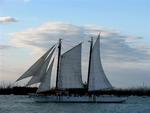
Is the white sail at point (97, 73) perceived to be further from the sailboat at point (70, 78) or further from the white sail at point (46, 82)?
the white sail at point (46, 82)

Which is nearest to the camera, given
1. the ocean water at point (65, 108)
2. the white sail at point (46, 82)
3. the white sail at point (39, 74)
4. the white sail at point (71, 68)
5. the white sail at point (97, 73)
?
the ocean water at point (65, 108)

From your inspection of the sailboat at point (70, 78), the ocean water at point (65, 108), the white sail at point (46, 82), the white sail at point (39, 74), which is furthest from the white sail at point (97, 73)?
the white sail at point (39, 74)

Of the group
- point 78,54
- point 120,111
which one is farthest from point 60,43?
point 120,111

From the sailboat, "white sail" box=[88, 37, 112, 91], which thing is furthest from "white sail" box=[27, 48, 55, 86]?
"white sail" box=[88, 37, 112, 91]

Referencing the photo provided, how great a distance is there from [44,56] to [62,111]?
18.0 metres

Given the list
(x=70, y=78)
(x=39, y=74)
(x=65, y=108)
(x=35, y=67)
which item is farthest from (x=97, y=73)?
(x=65, y=108)

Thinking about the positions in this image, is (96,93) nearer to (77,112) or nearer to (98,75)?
(98,75)

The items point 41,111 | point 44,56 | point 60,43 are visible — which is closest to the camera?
point 41,111

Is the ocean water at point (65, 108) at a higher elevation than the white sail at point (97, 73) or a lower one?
lower

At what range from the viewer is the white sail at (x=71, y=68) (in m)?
93.5

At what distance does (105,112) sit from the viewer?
74.5m

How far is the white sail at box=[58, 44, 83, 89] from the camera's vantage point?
307ft

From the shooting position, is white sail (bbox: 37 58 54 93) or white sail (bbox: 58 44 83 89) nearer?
white sail (bbox: 37 58 54 93)

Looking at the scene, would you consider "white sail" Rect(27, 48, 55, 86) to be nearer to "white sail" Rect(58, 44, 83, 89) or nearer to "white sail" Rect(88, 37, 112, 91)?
"white sail" Rect(58, 44, 83, 89)
